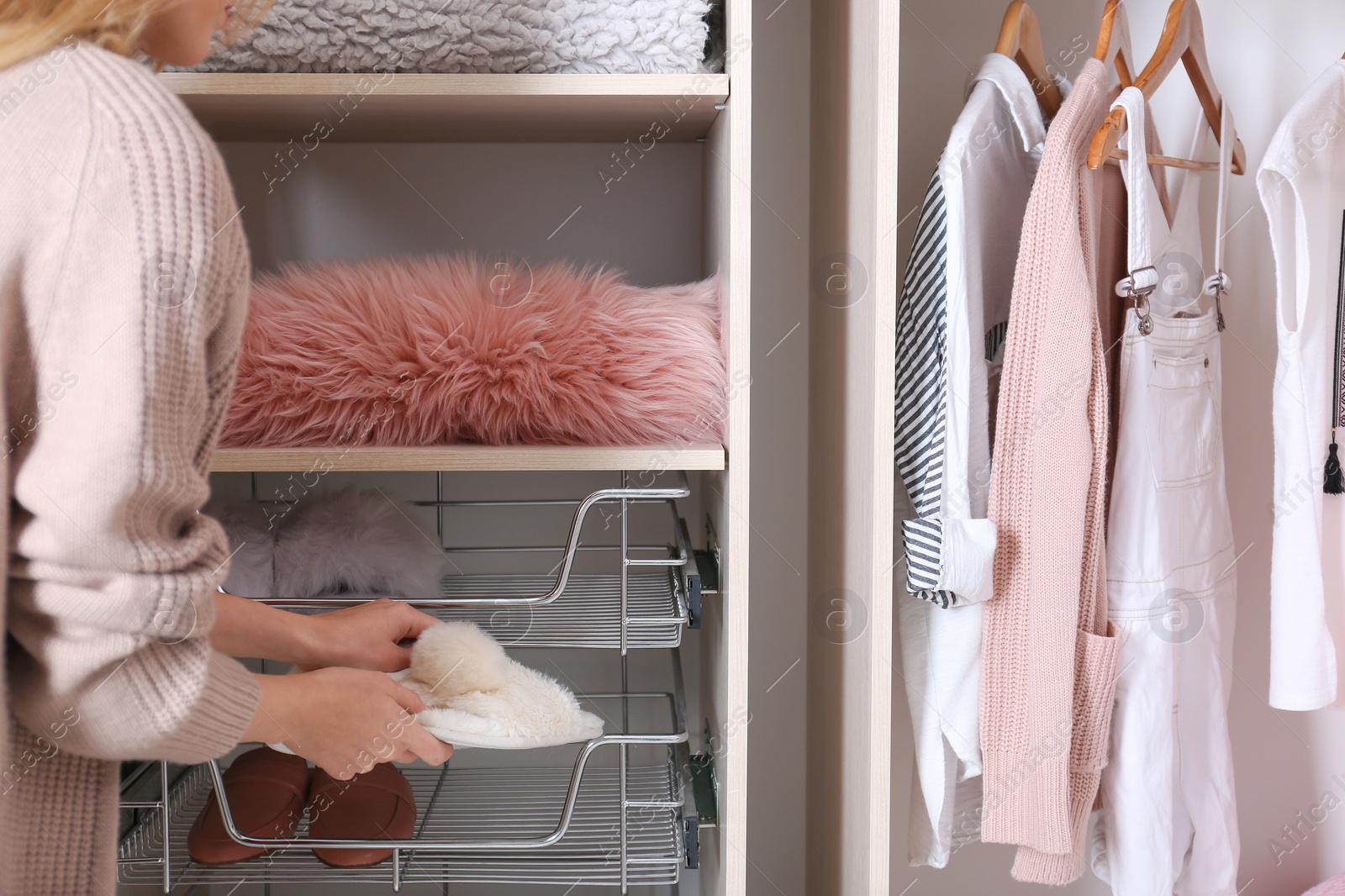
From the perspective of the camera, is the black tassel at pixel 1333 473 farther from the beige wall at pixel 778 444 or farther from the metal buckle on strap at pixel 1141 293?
the beige wall at pixel 778 444

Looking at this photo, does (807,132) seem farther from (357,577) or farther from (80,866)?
(80,866)

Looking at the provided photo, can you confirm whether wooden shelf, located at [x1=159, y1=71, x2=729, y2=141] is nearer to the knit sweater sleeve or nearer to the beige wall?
the beige wall

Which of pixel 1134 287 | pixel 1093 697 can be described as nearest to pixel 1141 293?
pixel 1134 287

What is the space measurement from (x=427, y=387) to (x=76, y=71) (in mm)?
462

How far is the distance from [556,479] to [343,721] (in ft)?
2.02

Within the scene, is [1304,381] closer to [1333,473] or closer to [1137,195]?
[1333,473]

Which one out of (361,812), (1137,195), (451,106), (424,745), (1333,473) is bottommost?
(361,812)

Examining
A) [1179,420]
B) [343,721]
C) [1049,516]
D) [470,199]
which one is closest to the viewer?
[343,721]

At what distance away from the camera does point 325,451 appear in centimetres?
89

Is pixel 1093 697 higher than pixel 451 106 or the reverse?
the reverse

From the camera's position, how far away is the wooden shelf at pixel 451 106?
2.89 ft

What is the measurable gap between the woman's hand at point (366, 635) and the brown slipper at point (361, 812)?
0.59ft

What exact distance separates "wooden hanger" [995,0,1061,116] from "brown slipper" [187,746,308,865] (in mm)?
1154

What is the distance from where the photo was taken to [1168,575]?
3.03 feet
